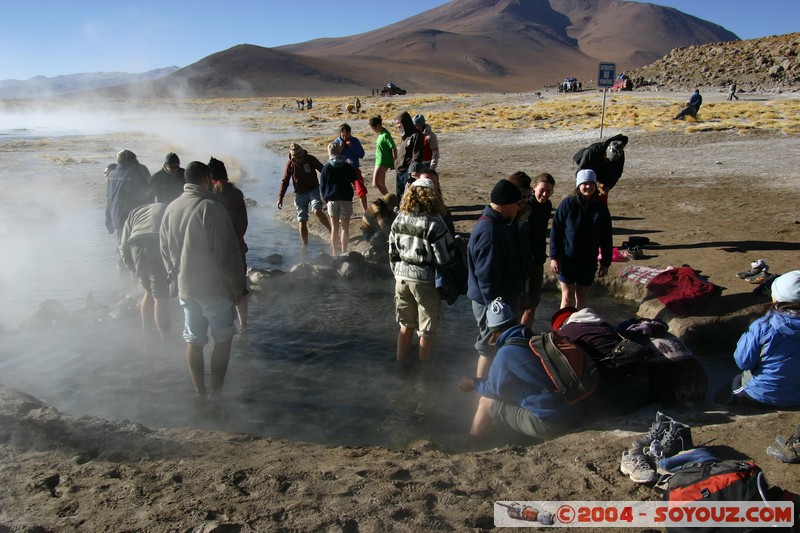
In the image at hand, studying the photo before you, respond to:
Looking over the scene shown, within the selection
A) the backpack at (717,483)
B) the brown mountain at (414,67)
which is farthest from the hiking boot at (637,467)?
the brown mountain at (414,67)

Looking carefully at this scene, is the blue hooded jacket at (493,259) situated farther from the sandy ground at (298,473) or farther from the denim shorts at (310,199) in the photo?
the denim shorts at (310,199)

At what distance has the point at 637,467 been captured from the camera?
3.35m

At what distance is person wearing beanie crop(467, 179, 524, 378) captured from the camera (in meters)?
4.27

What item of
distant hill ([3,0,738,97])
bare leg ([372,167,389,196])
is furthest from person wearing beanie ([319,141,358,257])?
distant hill ([3,0,738,97])

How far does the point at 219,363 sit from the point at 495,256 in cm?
229

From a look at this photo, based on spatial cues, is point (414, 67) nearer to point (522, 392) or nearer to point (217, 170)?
point (217, 170)

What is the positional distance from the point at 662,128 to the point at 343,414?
20.1m

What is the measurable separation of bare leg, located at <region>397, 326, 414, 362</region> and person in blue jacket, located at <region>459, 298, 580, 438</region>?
1.29 m

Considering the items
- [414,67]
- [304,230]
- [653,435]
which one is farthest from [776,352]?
[414,67]

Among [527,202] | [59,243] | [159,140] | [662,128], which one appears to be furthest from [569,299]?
[159,140]

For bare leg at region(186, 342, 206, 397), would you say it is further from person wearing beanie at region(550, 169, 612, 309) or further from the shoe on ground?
the shoe on ground

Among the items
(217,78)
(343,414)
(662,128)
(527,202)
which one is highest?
(217,78)

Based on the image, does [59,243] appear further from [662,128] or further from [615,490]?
[662,128]

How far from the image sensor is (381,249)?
8477mm
